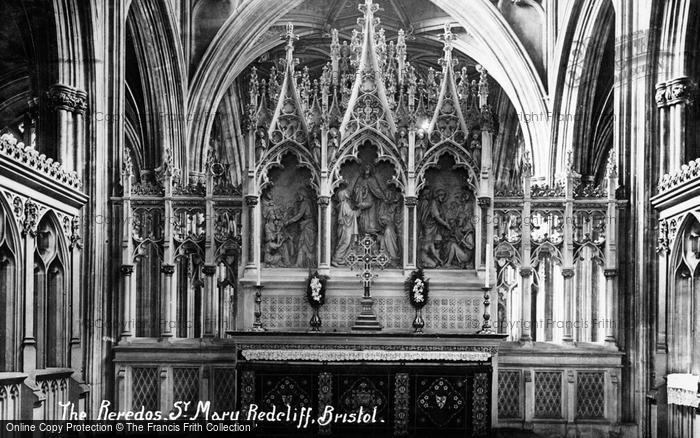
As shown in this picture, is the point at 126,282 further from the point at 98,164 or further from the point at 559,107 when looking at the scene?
the point at 559,107

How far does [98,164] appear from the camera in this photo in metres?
12.9

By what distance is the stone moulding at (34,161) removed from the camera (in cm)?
970

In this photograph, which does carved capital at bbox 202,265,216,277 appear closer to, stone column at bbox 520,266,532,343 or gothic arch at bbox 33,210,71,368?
gothic arch at bbox 33,210,71,368

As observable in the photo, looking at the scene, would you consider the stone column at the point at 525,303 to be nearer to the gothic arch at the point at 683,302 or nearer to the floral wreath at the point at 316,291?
the gothic arch at the point at 683,302

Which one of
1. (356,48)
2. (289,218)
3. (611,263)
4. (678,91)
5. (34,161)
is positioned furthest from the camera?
(356,48)

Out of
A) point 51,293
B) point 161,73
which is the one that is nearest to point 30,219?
point 51,293

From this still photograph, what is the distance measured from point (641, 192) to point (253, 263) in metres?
5.58

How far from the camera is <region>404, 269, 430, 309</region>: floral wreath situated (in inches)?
498

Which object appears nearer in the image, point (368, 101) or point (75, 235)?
point (75, 235)

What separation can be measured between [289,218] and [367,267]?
1.40 meters

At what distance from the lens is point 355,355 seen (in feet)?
39.0

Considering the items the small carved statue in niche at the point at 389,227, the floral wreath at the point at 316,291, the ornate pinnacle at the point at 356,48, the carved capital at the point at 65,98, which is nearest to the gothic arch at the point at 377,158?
the small carved statue in niche at the point at 389,227

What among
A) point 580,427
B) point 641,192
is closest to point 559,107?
point 641,192

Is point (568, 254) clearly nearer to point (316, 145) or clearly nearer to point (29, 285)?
point (316, 145)
